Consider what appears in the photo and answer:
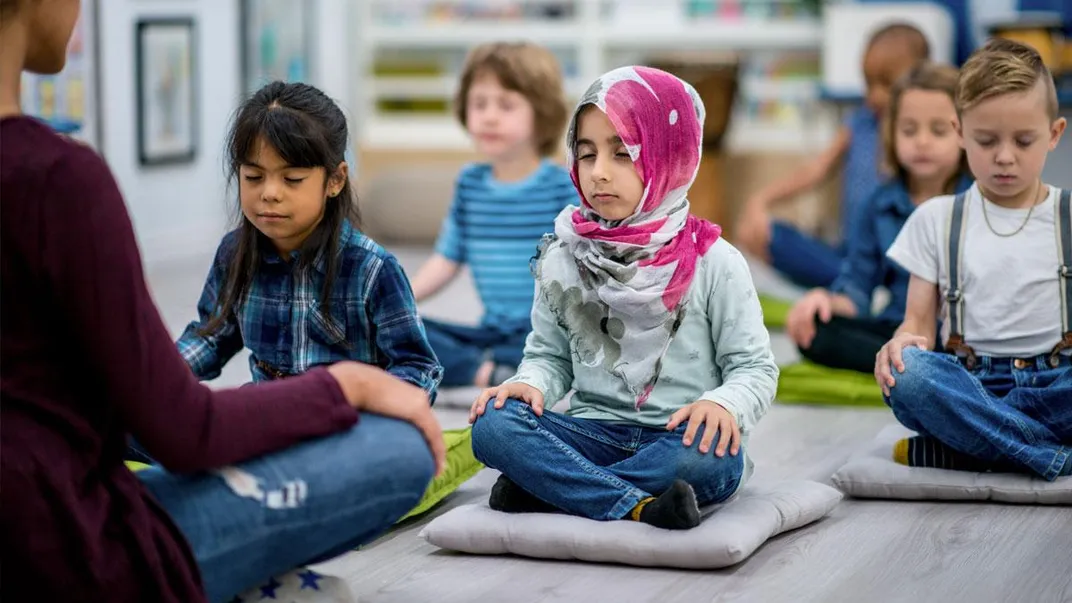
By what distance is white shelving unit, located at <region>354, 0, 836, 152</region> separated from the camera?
22.0 feet

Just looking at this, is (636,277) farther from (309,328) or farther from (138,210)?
(138,210)

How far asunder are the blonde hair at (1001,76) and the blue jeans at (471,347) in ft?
3.85

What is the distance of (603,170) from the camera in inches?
87.7

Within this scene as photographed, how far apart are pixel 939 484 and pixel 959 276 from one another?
344 mm

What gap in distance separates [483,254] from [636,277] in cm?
121

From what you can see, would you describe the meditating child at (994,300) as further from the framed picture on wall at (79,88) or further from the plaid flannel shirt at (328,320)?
the framed picture on wall at (79,88)

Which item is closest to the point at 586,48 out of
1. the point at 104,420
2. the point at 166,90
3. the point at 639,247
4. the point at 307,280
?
the point at 166,90

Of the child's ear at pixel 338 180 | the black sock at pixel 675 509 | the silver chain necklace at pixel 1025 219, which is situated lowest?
the black sock at pixel 675 509

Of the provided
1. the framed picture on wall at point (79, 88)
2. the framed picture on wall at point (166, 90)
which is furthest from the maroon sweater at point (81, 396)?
the framed picture on wall at point (166, 90)

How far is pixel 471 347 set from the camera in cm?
340

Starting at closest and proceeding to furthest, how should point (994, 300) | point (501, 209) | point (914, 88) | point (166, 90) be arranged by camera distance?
point (994, 300) → point (914, 88) → point (501, 209) → point (166, 90)

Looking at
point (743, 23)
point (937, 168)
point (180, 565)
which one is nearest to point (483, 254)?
point (937, 168)

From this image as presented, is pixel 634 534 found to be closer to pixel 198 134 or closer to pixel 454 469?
pixel 454 469

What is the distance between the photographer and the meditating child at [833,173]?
4270 millimetres
